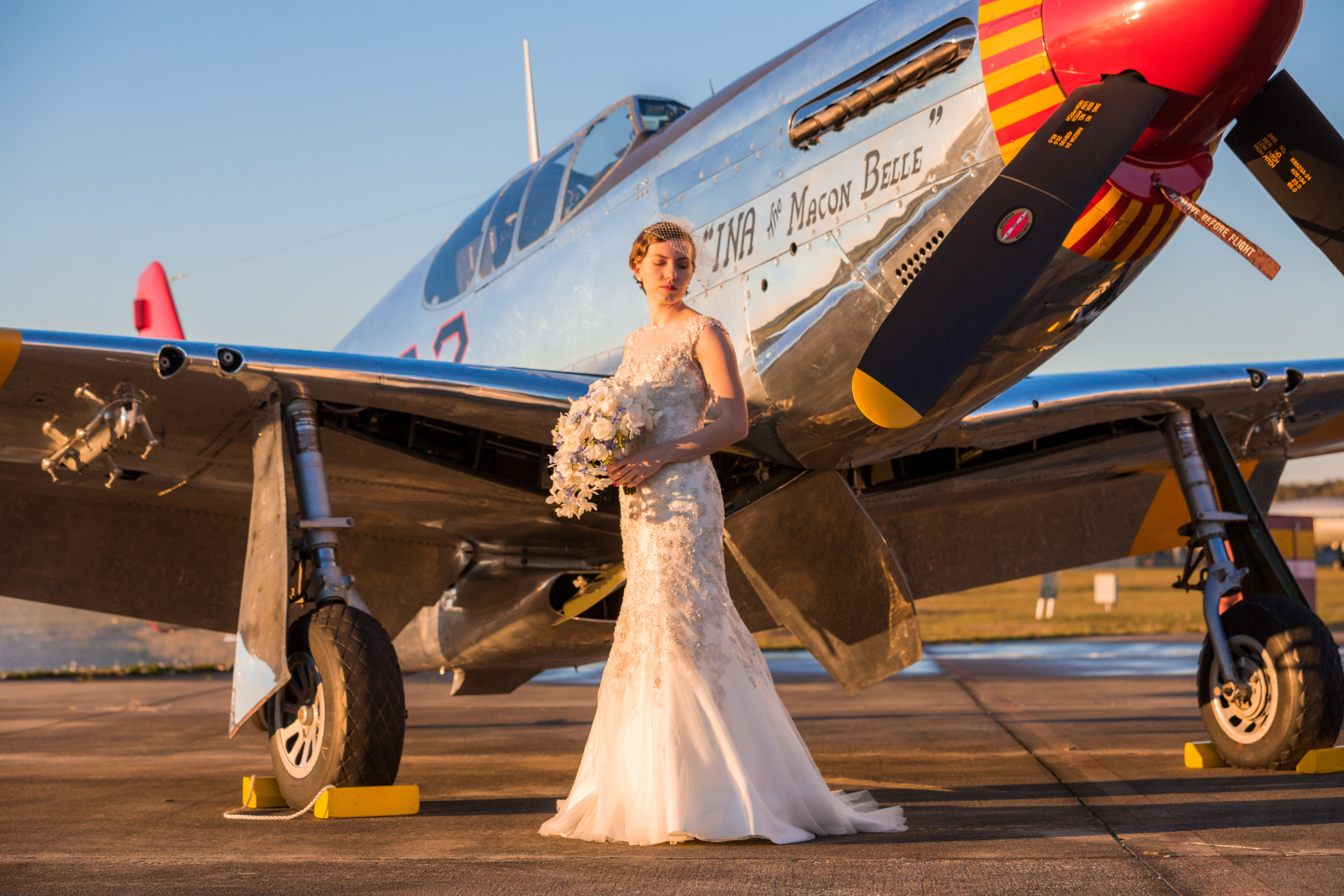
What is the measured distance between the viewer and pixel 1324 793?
4.42 meters

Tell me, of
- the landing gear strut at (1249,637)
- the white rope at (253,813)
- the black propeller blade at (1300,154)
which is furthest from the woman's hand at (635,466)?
the landing gear strut at (1249,637)

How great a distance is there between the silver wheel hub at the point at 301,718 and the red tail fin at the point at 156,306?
25.6ft

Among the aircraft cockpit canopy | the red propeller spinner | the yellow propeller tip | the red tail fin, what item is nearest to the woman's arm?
the yellow propeller tip

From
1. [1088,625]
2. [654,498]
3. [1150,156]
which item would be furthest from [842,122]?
[1088,625]

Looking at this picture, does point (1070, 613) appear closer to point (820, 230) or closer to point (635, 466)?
point (820, 230)

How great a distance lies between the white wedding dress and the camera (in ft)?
11.7

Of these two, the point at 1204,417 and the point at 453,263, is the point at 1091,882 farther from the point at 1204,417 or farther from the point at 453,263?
the point at 453,263

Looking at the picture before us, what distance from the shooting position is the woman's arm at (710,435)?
3957 millimetres

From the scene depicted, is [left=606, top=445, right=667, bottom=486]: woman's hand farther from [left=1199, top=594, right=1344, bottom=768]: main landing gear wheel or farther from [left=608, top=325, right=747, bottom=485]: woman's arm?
[left=1199, top=594, right=1344, bottom=768]: main landing gear wheel

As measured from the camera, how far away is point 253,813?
4.39 meters

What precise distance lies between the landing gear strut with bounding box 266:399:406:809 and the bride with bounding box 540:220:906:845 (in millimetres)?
746

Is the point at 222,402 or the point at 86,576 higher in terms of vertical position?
the point at 222,402

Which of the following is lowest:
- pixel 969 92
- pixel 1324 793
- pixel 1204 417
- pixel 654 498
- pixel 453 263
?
pixel 1324 793

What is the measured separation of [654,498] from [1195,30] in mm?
2227
